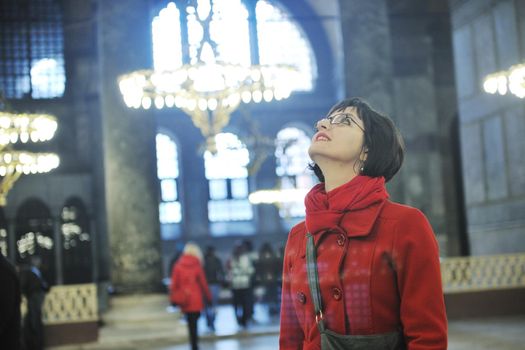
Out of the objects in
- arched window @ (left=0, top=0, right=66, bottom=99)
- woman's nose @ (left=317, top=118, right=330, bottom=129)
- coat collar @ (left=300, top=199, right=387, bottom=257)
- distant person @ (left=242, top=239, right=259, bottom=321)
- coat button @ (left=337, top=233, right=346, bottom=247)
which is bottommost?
distant person @ (left=242, top=239, right=259, bottom=321)

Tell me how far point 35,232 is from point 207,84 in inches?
564

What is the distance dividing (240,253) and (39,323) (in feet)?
15.6

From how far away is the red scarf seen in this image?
2613 mm

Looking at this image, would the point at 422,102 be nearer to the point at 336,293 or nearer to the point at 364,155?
the point at 364,155

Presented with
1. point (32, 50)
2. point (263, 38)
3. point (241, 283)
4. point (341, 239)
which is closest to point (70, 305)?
point (241, 283)

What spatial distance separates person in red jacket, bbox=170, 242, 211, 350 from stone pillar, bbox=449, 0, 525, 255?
6904 millimetres

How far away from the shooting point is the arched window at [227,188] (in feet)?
99.8

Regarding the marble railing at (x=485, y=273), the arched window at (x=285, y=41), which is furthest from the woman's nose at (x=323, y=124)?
the arched window at (x=285, y=41)

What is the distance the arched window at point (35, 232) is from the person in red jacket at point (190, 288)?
1406 cm

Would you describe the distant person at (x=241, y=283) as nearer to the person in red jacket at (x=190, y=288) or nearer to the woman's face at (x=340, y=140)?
the person in red jacket at (x=190, y=288)

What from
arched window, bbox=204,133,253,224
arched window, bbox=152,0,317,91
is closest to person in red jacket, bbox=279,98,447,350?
arched window, bbox=204,133,253,224

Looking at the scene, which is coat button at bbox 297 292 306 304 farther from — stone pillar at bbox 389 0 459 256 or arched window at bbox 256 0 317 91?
arched window at bbox 256 0 317 91

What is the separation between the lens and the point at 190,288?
11.4 meters

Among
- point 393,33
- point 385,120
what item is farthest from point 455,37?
point 385,120
